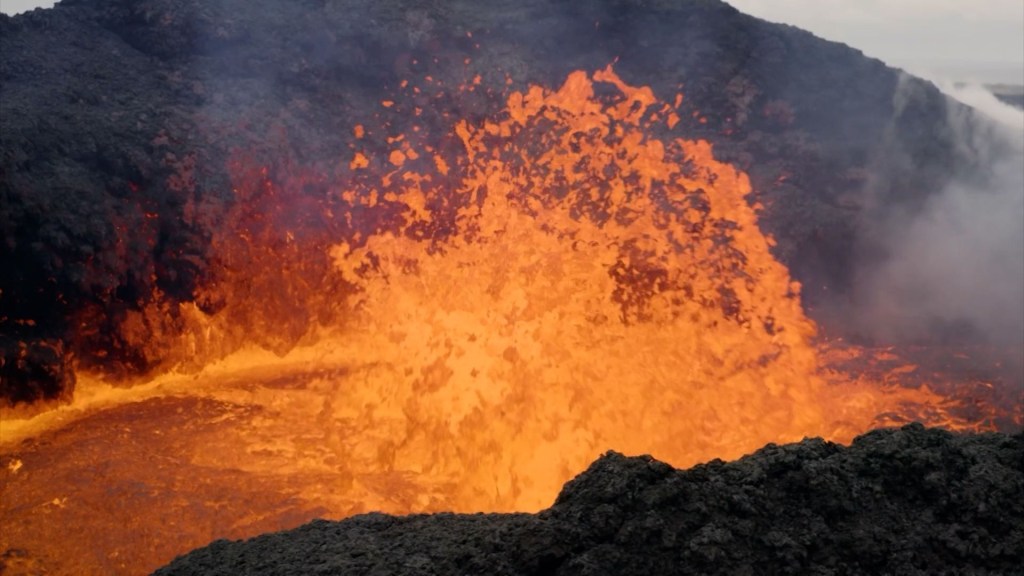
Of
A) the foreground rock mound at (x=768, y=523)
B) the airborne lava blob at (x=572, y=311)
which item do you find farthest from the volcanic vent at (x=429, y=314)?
the foreground rock mound at (x=768, y=523)

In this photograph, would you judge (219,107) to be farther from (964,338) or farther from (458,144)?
(964,338)

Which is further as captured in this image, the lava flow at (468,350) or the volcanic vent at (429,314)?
the volcanic vent at (429,314)

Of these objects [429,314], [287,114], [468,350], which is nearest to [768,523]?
[468,350]

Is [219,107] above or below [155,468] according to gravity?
above

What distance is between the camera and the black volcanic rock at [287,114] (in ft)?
25.5

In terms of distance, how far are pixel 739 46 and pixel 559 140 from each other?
285 centimetres

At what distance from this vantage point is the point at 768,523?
239 centimetres

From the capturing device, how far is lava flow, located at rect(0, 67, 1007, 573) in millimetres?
7000

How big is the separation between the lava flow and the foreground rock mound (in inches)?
183

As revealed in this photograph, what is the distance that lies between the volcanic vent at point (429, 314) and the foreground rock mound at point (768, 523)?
15.3 ft

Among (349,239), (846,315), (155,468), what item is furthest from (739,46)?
(155,468)

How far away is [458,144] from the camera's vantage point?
9.77m

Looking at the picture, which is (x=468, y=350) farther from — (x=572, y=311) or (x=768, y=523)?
(x=768, y=523)

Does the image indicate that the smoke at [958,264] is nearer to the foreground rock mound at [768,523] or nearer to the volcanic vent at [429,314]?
the volcanic vent at [429,314]
